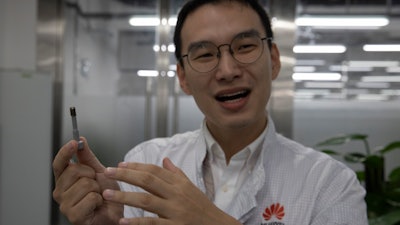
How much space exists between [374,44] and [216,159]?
2.36 metres

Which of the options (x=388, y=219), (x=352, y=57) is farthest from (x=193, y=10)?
(x=352, y=57)

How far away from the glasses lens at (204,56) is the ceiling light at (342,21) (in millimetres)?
2272

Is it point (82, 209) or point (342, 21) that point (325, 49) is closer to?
point (342, 21)

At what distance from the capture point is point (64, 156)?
91 centimetres

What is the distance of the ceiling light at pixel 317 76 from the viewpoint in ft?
10.5

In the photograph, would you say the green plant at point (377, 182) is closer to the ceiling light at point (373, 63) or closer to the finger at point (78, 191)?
the ceiling light at point (373, 63)

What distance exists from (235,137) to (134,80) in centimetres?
227

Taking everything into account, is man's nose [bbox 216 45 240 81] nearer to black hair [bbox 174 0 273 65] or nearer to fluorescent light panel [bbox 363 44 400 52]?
black hair [bbox 174 0 273 65]

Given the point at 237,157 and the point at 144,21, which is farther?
the point at 144,21

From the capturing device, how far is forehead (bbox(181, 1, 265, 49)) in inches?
44.6

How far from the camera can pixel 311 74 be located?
10.6 feet

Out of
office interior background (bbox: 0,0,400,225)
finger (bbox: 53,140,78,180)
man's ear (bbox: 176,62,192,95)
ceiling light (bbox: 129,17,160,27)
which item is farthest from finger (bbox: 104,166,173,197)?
ceiling light (bbox: 129,17,160,27)

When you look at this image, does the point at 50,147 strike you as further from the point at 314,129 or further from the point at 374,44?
the point at 374,44

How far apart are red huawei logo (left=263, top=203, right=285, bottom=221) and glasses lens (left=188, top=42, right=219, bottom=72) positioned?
1.32ft
